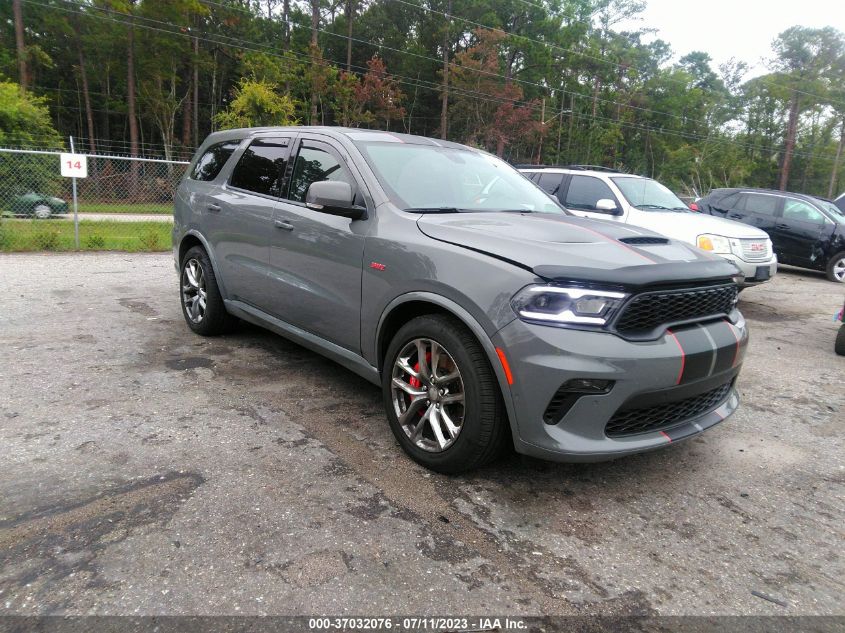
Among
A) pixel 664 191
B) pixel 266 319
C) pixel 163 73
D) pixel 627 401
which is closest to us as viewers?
pixel 627 401

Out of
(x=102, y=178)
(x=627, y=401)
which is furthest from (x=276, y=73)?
(x=627, y=401)

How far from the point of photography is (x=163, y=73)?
1433 inches

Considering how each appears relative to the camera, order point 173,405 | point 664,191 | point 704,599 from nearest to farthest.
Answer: point 704,599 → point 173,405 → point 664,191

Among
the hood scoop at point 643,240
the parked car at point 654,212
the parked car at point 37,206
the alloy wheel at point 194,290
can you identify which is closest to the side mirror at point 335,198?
the hood scoop at point 643,240

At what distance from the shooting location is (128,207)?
1307 centimetres

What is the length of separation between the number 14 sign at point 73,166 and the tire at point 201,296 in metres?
6.31

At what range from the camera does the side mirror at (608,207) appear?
725 centimetres

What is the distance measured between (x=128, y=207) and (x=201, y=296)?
9301 millimetres

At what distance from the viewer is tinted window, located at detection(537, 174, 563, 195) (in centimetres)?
880

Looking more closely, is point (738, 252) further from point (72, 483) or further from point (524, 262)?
point (72, 483)

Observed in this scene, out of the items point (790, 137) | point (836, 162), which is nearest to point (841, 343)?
point (790, 137)

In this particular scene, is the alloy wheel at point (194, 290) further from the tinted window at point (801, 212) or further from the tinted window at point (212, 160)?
the tinted window at point (801, 212)

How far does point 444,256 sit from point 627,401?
1111mm

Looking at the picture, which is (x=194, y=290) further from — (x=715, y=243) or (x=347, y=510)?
(x=715, y=243)
